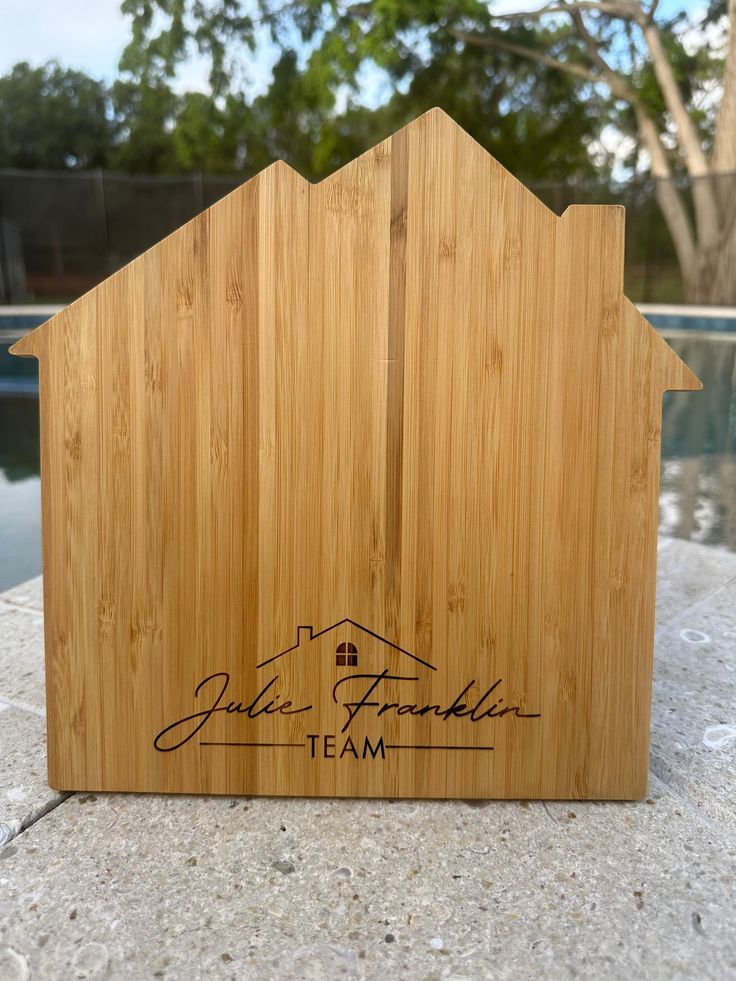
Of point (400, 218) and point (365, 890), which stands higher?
point (400, 218)

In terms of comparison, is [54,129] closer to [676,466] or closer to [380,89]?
[380,89]

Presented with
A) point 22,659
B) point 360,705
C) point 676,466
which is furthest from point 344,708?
point 676,466

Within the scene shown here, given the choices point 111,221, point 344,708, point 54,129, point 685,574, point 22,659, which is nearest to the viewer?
point 344,708

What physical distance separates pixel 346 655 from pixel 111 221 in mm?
17480

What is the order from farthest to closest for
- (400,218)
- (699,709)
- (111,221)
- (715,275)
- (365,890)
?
(111,221) → (715,275) → (699,709) → (400,218) → (365,890)

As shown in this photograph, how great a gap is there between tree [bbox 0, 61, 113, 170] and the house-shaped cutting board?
89.6 feet

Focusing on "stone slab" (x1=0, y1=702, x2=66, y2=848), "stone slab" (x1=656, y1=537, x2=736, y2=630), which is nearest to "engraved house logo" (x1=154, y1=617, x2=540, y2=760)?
"stone slab" (x1=0, y1=702, x2=66, y2=848)

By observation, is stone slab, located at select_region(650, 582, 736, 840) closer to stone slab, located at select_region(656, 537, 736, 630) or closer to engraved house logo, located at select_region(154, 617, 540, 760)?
stone slab, located at select_region(656, 537, 736, 630)

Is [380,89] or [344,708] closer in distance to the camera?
[344,708]

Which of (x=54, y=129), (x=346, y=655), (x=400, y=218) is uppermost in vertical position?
(x=54, y=129)

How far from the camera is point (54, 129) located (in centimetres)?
2623

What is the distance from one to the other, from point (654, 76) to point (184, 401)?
17.7 meters

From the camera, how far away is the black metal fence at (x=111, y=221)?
17312 mm

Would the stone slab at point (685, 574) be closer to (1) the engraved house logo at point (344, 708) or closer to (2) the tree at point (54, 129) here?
(1) the engraved house logo at point (344, 708)
